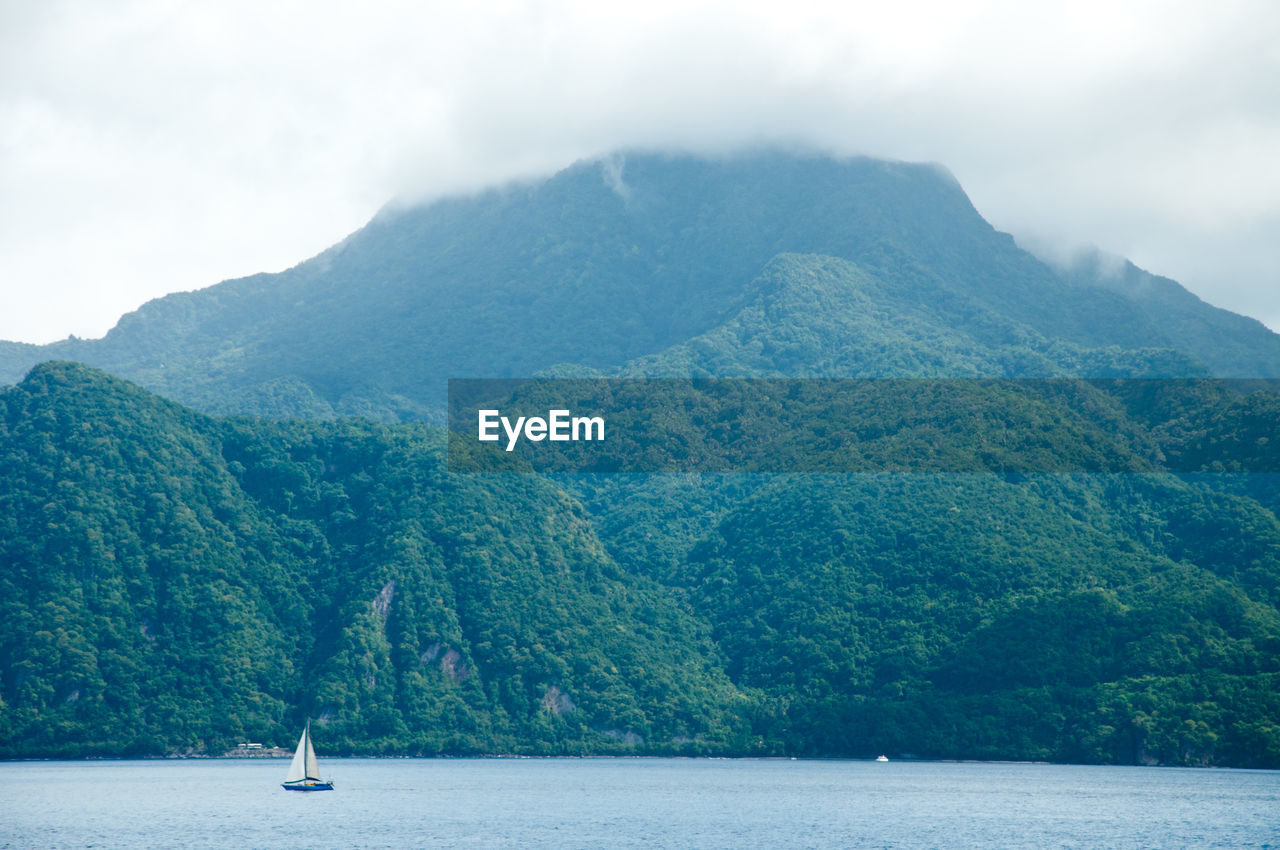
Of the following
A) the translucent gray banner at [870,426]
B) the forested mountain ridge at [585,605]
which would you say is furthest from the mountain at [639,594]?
the translucent gray banner at [870,426]

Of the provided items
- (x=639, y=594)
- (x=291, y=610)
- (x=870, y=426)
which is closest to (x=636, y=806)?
(x=291, y=610)

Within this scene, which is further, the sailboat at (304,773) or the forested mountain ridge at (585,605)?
the forested mountain ridge at (585,605)

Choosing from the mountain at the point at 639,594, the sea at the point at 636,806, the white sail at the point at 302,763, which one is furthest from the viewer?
the mountain at the point at 639,594

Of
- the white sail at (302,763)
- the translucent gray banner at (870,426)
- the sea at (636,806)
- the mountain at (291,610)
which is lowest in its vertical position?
the sea at (636,806)

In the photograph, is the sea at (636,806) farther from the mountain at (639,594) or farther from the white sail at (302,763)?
the mountain at (639,594)
